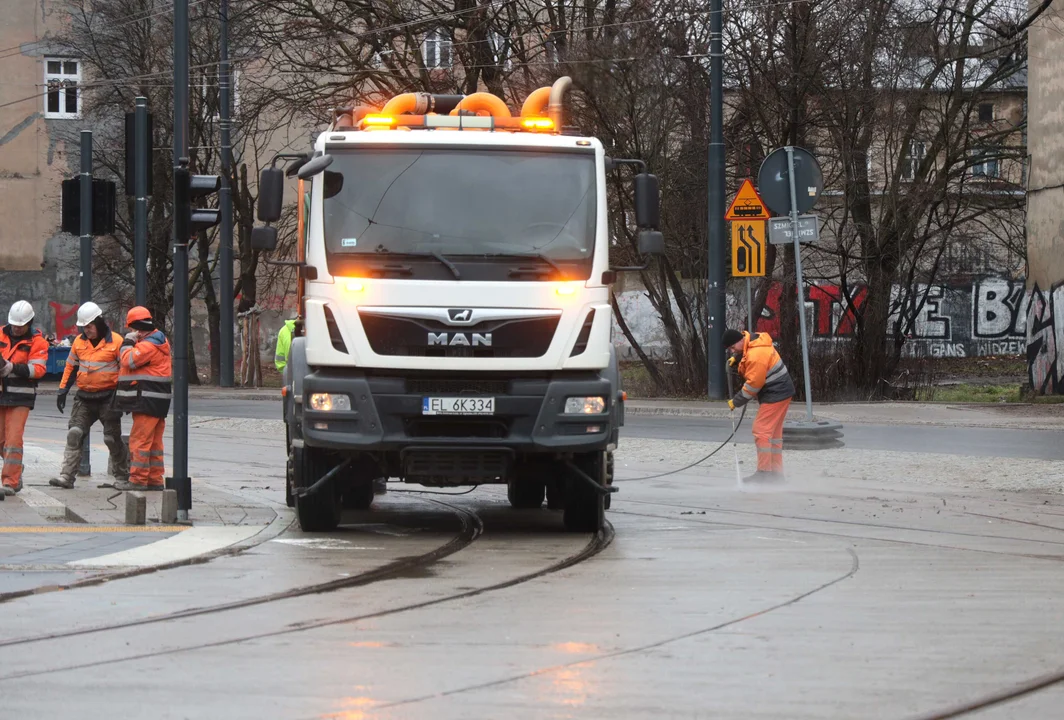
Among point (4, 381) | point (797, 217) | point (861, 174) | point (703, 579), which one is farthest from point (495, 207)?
point (861, 174)

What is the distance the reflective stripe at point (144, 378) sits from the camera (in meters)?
13.4

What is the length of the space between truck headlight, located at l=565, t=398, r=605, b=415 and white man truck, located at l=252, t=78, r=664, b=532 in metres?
0.01

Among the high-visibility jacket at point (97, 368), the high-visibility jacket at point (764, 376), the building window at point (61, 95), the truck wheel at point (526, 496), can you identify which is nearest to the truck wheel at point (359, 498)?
the truck wheel at point (526, 496)

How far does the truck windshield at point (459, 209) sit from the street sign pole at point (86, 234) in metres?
4.68

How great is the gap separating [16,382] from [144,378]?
3.61 feet

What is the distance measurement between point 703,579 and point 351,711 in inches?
141

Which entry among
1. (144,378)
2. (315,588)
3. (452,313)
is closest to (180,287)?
(144,378)

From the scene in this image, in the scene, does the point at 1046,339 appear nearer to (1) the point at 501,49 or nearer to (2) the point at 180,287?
(1) the point at 501,49

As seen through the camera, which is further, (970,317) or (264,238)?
(970,317)

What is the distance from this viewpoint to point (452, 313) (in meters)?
10.2

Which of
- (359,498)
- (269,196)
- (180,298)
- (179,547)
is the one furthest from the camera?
(359,498)

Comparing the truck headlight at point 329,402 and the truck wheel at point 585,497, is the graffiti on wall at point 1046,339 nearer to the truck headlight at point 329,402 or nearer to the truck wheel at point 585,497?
the truck wheel at point 585,497

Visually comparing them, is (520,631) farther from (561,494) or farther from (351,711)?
(561,494)

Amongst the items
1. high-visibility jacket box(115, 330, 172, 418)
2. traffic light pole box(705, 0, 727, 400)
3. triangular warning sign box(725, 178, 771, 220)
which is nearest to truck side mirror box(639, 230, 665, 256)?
high-visibility jacket box(115, 330, 172, 418)
